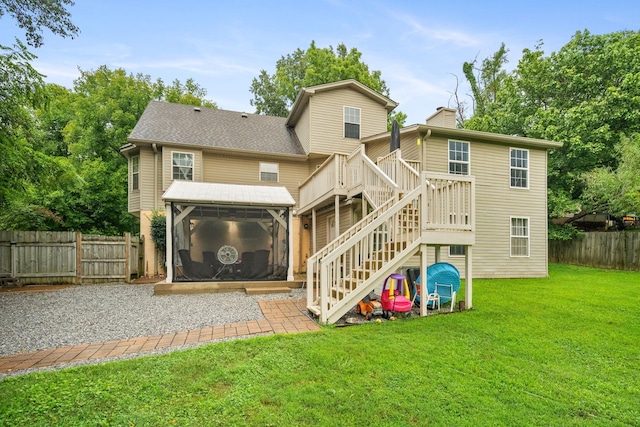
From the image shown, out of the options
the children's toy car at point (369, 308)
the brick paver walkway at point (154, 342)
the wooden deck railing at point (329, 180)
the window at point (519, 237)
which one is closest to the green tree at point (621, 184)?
the window at point (519, 237)

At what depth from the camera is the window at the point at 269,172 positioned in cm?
1298

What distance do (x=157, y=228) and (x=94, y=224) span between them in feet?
23.1

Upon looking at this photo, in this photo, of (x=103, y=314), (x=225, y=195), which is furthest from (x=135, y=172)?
(x=103, y=314)

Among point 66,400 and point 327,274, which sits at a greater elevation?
point 327,274

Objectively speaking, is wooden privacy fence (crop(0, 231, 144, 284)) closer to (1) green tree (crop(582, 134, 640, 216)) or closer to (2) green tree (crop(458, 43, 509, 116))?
(1) green tree (crop(582, 134, 640, 216))

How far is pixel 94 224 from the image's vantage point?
15.6 meters

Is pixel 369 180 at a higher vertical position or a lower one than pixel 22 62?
lower

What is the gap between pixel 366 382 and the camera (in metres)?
3.03

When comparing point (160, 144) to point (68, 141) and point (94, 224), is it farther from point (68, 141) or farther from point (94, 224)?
point (68, 141)

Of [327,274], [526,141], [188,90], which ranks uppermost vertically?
[188,90]

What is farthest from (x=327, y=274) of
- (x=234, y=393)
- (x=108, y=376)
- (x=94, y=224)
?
(x=94, y=224)

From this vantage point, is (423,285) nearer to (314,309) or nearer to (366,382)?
(314,309)

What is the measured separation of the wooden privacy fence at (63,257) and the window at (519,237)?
43.7 feet

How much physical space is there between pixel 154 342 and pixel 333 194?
5.65 metres
